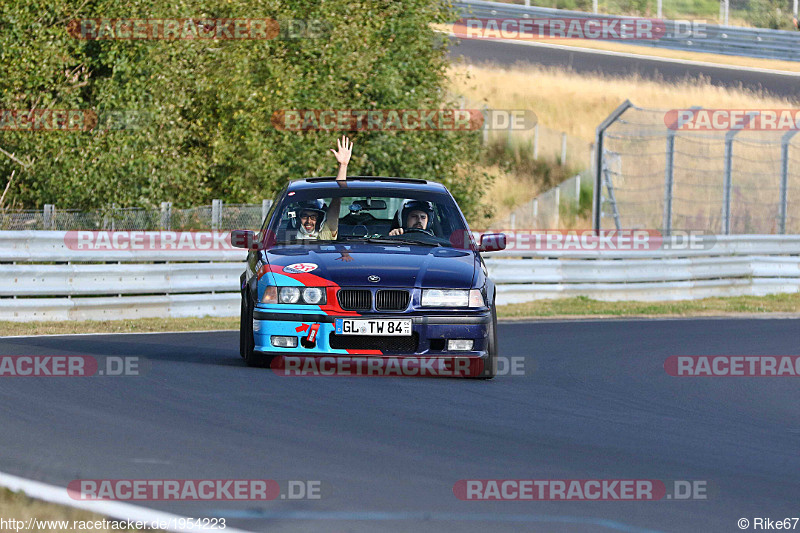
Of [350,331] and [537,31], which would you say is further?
[537,31]

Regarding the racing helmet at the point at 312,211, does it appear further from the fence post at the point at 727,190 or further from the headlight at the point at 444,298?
the fence post at the point at 727,190

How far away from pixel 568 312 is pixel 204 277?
5394 mm

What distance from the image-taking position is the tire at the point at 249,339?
33.1ft

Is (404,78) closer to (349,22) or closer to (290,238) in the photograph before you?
(349,22)

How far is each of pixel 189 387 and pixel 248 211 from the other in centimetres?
1084

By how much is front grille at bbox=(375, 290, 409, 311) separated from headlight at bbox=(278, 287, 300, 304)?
57 cm

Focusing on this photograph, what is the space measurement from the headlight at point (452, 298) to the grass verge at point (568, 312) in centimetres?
595

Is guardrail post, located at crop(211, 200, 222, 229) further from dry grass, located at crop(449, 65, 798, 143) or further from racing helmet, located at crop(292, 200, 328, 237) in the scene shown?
dry grass, located at crop(449, 65, 798, 143)

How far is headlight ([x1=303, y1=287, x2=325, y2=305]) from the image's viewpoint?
9.66 meters

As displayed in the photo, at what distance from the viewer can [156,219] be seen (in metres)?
19.5

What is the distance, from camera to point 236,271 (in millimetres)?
17344

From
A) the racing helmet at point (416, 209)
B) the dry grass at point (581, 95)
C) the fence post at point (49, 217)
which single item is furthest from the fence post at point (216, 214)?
the dry grass at point (581, 95)

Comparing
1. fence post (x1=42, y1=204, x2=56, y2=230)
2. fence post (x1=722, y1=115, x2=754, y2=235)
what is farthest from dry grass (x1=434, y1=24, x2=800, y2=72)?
fence post (x1=42, y1=204, x2=56, y2=230)

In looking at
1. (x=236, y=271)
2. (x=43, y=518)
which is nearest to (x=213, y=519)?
(x=43, y=518)
